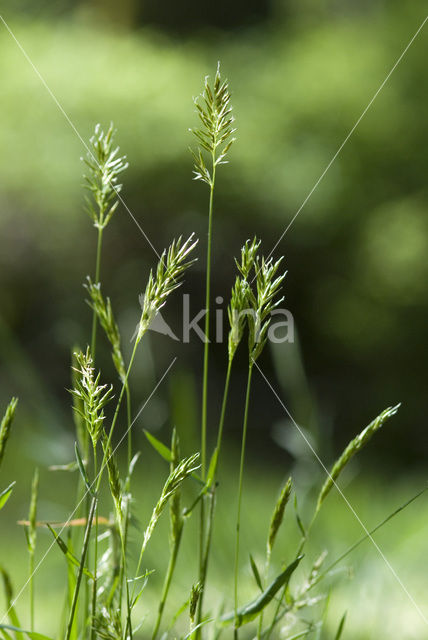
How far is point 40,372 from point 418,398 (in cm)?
134

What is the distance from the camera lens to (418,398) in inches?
96.9

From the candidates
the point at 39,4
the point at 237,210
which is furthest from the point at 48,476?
the point at 39,4

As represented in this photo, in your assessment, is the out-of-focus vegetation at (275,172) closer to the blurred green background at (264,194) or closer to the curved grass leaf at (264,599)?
the blurred green background at (264,194)

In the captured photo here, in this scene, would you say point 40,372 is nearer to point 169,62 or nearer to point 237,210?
point 237,210

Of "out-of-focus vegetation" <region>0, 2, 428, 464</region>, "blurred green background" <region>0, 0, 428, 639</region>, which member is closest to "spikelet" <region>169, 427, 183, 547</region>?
"blurred green background" <region>0, 0, 428, 639</region>

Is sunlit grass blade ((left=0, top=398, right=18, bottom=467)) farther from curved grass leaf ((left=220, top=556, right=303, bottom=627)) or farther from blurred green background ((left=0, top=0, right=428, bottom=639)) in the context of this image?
blurred green background ((left=0, top=0, right=428, bottom=639))

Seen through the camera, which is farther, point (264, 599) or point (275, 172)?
point (275, 172)

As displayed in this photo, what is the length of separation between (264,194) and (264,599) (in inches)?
84.4

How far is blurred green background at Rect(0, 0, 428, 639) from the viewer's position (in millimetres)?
2320

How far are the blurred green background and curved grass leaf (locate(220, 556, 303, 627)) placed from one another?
186 centimetres

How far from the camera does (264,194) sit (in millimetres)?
2361

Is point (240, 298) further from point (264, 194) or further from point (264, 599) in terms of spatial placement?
point (264, 194)

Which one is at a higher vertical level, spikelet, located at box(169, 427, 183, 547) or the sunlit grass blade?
the sunlit grass blade

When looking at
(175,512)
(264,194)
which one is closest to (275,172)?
(264,194)
